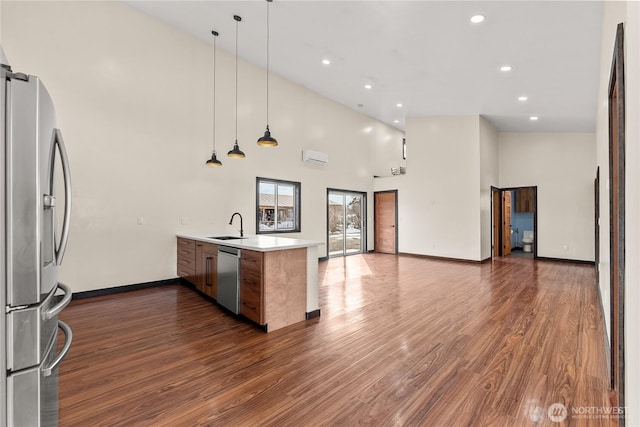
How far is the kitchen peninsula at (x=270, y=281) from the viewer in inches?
120

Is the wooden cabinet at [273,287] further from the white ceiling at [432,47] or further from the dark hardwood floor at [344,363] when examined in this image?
the white ceiling at [432,47]

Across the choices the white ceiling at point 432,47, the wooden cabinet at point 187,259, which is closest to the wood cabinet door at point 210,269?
the wooden cabinet at point 187,259

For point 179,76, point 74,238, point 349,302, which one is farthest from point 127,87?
point 349,302

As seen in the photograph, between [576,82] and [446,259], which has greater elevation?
[576,82]

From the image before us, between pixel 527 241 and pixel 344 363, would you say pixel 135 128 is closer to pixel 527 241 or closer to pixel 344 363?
pixel 344 363

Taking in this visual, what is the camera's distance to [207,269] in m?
4.10

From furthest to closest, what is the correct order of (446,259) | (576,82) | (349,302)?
(446,259)
(576,82)
(349,302)

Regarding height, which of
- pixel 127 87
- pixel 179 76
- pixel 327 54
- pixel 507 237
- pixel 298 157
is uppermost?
pixel 327 54

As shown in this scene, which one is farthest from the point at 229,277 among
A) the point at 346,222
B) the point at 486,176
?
the point at 486,176

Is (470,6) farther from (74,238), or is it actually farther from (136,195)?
(74,238)

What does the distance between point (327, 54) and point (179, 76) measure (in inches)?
102

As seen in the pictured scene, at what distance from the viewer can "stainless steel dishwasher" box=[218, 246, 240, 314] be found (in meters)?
3.39

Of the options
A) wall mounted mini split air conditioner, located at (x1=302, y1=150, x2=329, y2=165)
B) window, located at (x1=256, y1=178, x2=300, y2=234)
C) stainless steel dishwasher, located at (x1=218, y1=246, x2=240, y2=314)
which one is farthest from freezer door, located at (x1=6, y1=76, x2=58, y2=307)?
wall mounted mini split air conditioner, located at (x1=302, y1=150, x2=329, y2=165)

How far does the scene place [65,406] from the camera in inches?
73.5
